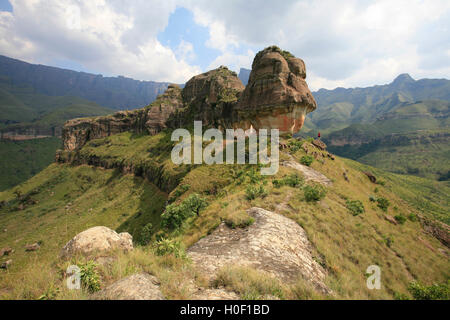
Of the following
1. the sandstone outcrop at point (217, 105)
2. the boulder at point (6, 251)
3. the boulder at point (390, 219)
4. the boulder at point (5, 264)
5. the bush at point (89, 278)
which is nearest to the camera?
the bush at point (89, 278)

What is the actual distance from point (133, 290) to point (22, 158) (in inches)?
6540

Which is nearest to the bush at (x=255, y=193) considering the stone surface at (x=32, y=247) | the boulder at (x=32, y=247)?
the stone surface at (x=32, y=247)

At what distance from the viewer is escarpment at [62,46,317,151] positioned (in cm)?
2712

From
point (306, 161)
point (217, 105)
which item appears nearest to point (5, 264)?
point (217, 105)

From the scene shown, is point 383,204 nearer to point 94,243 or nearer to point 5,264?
point 94,243

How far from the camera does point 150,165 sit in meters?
46.6

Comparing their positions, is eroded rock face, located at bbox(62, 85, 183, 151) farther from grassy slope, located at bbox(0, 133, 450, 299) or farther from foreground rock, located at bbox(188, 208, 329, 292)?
foreground rock, located at bbox(188, 208, 329, 292)

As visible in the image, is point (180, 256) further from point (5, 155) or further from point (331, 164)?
point (5, 155)

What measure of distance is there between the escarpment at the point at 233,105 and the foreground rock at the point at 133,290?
2613cm

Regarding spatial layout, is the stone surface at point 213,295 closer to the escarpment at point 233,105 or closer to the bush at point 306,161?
the bush at point 306,161

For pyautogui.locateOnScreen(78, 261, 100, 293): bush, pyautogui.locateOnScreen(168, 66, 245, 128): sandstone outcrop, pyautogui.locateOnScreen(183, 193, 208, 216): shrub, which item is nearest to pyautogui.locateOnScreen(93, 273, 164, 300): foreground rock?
Result: pyautogui.locateOnScreen(78, 261, 100, 293): bush

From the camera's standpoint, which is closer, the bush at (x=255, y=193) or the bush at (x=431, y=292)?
the bush at (x=431, y=292)

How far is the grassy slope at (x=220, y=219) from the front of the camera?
7590 millimetres

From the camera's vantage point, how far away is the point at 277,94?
26438mm
